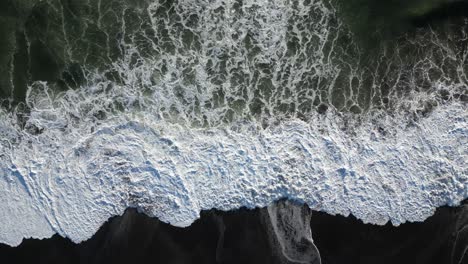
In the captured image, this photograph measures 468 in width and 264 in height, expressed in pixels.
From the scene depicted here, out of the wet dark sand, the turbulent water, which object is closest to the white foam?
the turbulent water

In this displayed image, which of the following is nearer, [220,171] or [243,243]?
[243,243]

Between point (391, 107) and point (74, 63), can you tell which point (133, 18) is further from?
point (391, 107)

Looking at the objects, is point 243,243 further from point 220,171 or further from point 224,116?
point 224,116

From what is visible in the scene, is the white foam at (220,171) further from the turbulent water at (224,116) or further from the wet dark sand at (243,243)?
the wet dark sand at (243,243)

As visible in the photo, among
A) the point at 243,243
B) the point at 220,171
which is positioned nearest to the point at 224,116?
Answer: the point at 220,171

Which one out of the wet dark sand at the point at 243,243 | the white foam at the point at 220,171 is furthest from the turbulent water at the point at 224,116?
the wet dark sand at the point at 243,243

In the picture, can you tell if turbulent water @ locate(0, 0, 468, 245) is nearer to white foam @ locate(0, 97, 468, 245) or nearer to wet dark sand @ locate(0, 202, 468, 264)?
white foam @ locate(0, 97, 468, 245)

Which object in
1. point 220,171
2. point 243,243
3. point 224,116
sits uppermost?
point 224,116

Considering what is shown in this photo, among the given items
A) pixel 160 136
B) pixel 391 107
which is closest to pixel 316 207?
pixel 391 107
